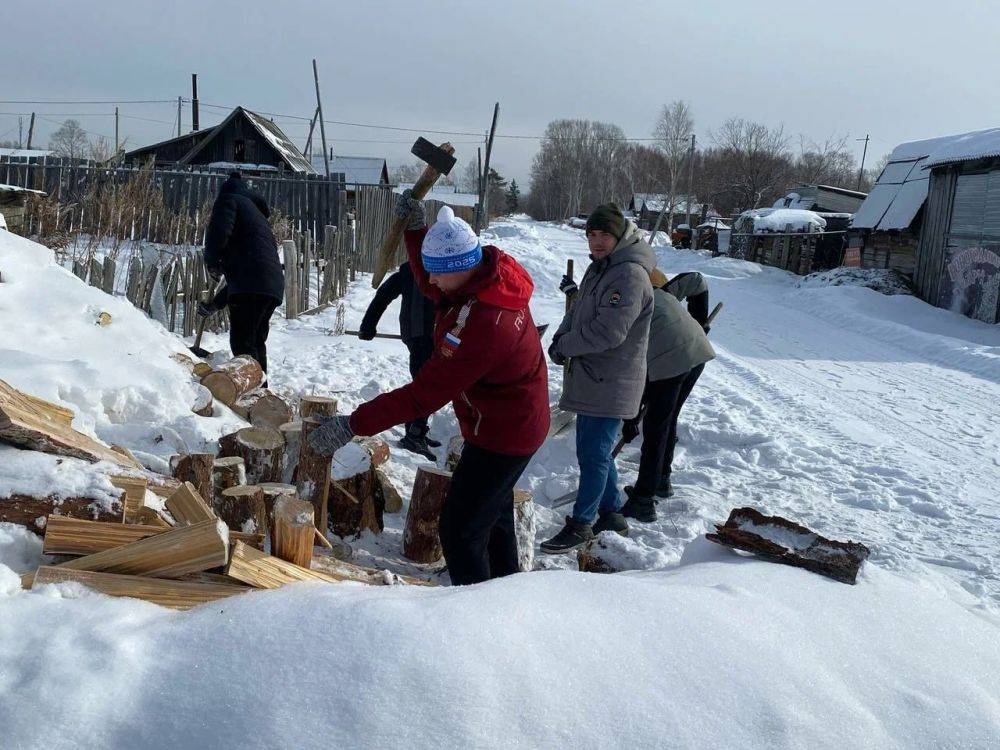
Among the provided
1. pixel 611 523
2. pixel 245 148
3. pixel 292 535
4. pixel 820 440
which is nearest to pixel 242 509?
pixel 292 535

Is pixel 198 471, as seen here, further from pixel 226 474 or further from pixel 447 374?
pixel 447 374

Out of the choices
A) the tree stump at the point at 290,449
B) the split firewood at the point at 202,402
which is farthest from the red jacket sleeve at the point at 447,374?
the split firewood at the point at 202,402

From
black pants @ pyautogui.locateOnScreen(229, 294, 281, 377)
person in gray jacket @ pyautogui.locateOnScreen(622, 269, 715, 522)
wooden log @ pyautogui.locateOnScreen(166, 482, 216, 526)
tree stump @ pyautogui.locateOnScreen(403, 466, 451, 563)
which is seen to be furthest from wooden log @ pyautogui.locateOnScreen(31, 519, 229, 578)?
black pants @ pyautogui.locateOnScreen(229, 294, 281, 377)

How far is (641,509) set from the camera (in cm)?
439

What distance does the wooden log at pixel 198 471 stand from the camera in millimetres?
3350

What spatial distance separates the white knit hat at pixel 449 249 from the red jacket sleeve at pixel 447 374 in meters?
0.18

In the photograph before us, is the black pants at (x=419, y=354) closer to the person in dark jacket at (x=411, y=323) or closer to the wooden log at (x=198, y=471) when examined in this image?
the person in dark jacket at (x=411, y=323)

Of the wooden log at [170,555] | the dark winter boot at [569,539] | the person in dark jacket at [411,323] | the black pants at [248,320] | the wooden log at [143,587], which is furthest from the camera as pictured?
the black pants at [248,320]

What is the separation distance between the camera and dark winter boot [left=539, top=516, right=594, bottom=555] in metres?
3.98

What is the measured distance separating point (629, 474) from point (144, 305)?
189 inches

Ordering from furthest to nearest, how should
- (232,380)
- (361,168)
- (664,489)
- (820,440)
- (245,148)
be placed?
(361,168), (245,148), (820,440), (232,380), (664,489)

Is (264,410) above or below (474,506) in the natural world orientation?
below

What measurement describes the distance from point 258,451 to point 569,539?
1.63 metres

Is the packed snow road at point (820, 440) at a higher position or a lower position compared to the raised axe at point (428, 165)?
lower
